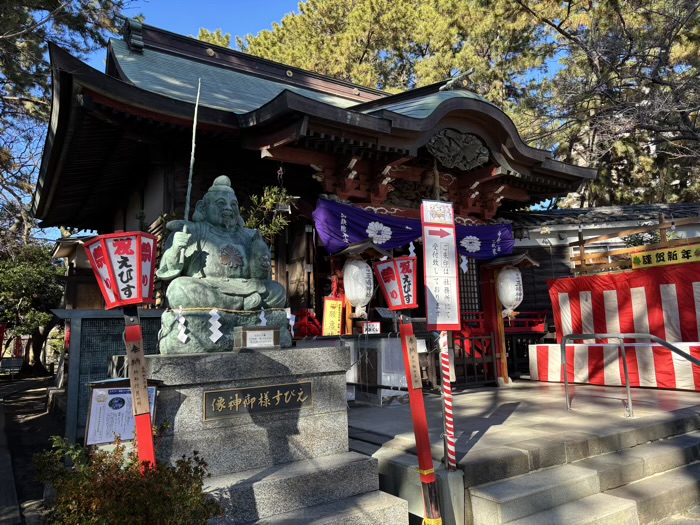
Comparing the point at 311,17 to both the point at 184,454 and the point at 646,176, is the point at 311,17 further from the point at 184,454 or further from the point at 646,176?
the point at 184,454

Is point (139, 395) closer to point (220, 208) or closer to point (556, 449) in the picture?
point (220, 208)

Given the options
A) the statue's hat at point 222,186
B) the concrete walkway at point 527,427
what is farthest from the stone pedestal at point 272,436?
the statue's hat at point 222,186

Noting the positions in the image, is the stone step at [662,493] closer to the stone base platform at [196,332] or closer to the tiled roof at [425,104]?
the stone base platform at [196,332]

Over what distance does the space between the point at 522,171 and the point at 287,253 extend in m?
5.38

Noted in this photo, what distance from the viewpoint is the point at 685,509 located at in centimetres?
446

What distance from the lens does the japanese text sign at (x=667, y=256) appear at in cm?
856

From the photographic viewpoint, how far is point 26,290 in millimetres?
15695

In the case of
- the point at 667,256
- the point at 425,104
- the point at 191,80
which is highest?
the point at 191,80

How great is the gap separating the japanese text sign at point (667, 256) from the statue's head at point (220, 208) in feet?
26.7

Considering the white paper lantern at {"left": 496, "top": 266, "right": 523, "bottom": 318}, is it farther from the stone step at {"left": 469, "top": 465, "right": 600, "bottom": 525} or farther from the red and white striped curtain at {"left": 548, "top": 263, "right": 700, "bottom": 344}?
the stone step at {"left": 469, "top": 465, "right": 600, "bottom": 525}

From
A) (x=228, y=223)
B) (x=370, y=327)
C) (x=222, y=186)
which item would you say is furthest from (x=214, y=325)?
(x=370, y=327)

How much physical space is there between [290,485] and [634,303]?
8.29 m

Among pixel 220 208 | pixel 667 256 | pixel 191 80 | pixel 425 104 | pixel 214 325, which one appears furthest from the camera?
pixel 191 80

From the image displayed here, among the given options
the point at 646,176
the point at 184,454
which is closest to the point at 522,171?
the point at 184,454
